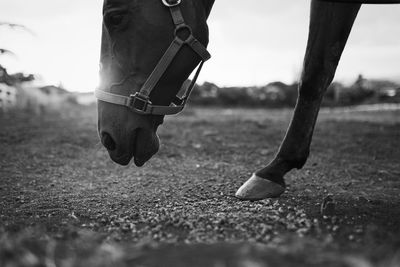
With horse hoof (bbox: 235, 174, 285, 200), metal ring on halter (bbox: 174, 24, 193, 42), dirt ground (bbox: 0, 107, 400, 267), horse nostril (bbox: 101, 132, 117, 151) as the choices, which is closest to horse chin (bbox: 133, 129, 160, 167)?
horse nostril (bbox: 101, 132, 117, 151)

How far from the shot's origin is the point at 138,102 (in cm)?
286

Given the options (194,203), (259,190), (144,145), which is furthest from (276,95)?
(144,145)

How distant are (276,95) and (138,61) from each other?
16.1 meters

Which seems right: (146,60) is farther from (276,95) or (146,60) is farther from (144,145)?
(276,95)

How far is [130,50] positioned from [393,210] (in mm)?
2085

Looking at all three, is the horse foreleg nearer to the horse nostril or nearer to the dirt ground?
the dirt ground

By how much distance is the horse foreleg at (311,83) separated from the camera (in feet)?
10.4

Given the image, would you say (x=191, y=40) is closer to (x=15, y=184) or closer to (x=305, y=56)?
(x=305, y=56)

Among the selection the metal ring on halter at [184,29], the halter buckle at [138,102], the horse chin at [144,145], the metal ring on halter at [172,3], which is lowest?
the horse chin at [144,145]

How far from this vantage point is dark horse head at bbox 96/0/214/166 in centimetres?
285

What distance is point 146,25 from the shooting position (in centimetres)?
286

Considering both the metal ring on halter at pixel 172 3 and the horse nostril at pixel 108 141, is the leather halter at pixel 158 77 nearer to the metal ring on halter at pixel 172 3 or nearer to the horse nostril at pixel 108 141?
the metal ring on halter at pixel 172 3

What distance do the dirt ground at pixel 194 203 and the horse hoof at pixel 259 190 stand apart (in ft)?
0.24

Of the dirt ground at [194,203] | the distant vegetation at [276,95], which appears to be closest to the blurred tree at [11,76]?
the dirt ground at [194,203]
